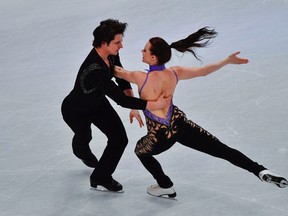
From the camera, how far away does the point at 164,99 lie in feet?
13.3

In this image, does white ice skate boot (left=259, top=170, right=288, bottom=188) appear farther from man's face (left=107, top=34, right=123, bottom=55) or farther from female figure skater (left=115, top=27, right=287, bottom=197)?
man's face (left=107, top=34, right=123, bottom=55)

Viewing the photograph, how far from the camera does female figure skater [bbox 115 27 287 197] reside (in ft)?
13.3

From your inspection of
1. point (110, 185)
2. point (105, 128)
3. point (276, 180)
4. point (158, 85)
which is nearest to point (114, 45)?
point (158, 85)

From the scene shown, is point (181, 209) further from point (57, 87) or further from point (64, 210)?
point (57, 87)

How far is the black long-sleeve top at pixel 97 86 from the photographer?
4.02 meters

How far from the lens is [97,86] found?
416 centimetres

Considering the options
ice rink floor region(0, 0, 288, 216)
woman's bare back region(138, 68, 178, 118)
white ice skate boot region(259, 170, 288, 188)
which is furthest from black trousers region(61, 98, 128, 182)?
white ice skate boot region(259, 170, 288, 188)

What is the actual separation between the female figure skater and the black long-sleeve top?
0.13 m

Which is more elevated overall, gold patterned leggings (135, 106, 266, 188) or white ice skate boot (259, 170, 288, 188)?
gold patterned leggings (135, 106, 266, 188)

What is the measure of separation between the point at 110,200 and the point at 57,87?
2.57 m

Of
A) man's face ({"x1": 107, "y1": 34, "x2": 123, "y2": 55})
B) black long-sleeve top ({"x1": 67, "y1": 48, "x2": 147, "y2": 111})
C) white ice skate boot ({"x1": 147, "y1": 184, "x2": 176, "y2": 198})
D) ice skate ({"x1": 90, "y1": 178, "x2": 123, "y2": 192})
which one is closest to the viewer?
black long-sleeve top ({"x1": 67, "y1": 48, "x2": 147, "y2": 111})

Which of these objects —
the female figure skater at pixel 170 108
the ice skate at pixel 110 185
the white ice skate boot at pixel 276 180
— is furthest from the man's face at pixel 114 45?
the white ice skate boot at pixel 276 180

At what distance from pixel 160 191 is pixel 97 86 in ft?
3.15

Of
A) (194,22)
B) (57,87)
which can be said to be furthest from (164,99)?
(194,22)
